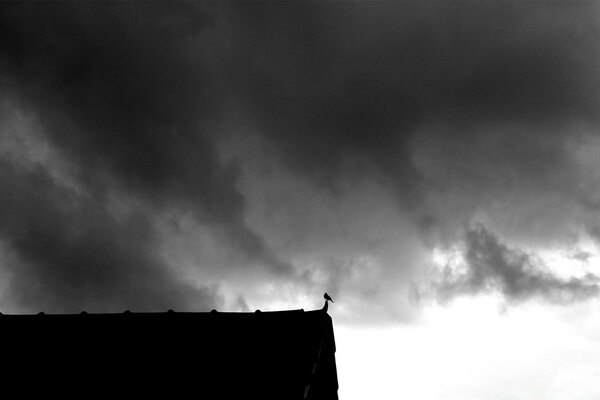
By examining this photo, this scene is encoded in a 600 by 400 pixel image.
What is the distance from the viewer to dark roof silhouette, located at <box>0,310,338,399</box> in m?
12.1

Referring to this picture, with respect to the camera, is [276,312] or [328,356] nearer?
[276,312]

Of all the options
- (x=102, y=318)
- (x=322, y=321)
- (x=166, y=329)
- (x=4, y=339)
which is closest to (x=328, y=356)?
(x=322, y=321)

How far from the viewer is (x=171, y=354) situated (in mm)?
13102

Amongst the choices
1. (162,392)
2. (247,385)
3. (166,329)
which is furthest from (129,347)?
(247,385)

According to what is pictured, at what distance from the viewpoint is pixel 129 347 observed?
13508 mm

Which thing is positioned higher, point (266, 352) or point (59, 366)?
point (266, 352)

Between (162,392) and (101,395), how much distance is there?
161 centimetres

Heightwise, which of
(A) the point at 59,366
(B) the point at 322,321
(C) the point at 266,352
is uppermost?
(B) the point at 322,321

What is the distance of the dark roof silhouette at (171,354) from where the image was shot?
39.8ft

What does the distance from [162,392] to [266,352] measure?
281 cm

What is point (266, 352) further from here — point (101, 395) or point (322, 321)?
point (101, 395)

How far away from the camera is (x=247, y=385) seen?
12055mm

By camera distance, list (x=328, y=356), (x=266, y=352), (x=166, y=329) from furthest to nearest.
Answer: (x=328, y=356), (x=166, y=329), (x=266, y=352)

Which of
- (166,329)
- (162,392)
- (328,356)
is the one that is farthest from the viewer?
(328,356)
